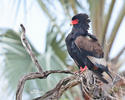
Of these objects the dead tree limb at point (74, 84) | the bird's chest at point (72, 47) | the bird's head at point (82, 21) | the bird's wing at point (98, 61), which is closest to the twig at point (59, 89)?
the dead tree limb at point (74, 84)

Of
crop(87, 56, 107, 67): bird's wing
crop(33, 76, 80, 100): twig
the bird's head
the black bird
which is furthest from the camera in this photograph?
the bird's head

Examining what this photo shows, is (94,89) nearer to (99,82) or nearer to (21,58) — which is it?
(99,82)

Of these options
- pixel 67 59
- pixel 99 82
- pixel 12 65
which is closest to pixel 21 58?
pixel 12 65

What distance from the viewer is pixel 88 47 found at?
166 inches

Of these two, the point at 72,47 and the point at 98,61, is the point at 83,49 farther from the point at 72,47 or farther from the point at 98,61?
the point at 98,61

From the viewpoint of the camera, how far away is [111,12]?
21.2ft

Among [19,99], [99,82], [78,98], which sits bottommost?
[78,98]

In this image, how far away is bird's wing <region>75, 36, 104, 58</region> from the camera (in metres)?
4.17

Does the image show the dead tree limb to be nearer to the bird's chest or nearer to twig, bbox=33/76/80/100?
twig, bbox=33/76/80/100

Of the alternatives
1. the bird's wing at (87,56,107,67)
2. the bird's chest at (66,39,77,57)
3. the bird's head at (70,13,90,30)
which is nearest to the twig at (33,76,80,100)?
the bird's wing at (87,56,107,67)

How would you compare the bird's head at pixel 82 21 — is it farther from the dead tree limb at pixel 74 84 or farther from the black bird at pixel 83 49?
the dead tree limb at pixel 74 84

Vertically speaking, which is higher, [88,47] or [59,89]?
[59,89]

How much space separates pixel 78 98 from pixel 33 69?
2.98 feet

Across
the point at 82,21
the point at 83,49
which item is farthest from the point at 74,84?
the point at 82,21
